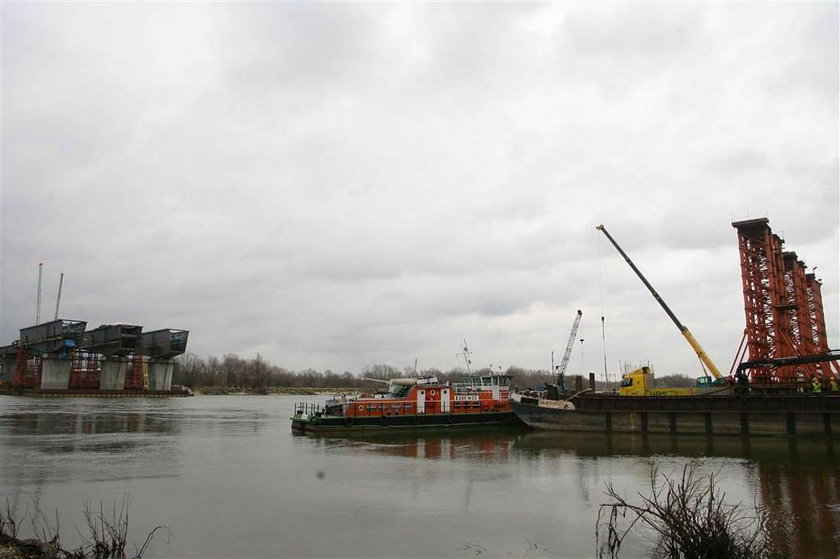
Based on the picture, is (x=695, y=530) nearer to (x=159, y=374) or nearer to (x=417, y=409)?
(x=417, y=409)

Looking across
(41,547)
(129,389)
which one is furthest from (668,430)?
(129,389)

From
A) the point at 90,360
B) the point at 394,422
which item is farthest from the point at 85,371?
the point at 394,422

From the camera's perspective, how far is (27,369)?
4916 inches

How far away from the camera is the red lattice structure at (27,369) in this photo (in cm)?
12333

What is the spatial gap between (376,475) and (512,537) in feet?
37.6

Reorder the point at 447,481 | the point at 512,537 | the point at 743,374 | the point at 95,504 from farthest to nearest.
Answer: the point at 743,374
the point at 447,481
the point at 95,504
the point at 512,537

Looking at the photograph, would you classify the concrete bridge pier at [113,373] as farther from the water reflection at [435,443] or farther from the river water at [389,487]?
the water reflection at [435,443]

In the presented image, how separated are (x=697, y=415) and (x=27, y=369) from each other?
13743 centimetres

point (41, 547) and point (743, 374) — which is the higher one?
point (743, 374)

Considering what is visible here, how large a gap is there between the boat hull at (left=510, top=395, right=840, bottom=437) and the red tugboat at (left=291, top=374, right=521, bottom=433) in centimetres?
281

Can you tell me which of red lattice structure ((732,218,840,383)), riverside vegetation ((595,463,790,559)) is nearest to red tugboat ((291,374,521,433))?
red lattice structure ((732,218,840,383))

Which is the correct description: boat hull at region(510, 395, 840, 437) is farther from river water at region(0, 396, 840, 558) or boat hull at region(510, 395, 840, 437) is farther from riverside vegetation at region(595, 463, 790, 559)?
riverside vegetation at region(595, 463, 790, 559)

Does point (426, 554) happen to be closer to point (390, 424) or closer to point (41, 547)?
point (41, 547)

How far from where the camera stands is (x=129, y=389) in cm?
13225
